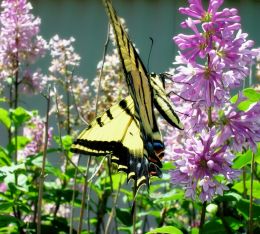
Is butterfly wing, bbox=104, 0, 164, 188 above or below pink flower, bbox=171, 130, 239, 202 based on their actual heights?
above

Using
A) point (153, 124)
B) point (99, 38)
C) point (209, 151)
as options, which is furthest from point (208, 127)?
point (99, 38)

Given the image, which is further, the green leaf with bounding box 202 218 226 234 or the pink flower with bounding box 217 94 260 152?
the green leaf with bounding box 202 218 226 234

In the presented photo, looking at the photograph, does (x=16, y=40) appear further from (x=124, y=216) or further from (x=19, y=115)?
(x=124, y=216)

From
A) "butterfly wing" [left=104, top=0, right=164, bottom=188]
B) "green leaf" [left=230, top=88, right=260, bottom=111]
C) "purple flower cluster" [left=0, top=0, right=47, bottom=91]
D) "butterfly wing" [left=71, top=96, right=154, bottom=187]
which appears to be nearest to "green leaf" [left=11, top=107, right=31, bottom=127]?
"purple flower cluster" [left=0, top=0, right=47, bottom=91]

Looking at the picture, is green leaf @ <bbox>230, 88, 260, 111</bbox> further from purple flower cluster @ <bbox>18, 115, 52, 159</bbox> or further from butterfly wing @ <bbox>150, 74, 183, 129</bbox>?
purple flower cluster @ <bbox>18, 115, 52, 159</bbox>

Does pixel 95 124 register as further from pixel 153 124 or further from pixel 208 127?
pixel 208 127

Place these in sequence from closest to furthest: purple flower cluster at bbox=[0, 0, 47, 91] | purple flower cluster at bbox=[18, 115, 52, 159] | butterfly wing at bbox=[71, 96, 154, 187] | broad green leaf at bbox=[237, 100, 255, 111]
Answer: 1. broad green leaf at bbox=[237, 100, 255, 111]
2. butterfly wing at bbox=[71, 96, 154, 187]
3. purple flower cluster at bbox=[0, 0, 47, 91]
4. purple flower cluster at bbox=[18, 115, 52, 159]

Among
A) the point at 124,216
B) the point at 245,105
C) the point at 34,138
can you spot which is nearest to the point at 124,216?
the point at 124,216

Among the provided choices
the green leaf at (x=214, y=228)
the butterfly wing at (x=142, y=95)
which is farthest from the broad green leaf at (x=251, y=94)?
the green leaf at (x=214, y=228)
